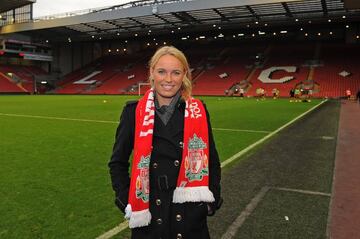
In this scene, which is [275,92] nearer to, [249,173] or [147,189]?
[249,173]

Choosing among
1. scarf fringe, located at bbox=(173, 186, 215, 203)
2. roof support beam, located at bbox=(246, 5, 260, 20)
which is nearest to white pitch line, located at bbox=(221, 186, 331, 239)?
scarf fringe, located at bbox=(173, 186, 215, 203)

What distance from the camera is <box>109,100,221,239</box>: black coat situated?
2084 millimetres

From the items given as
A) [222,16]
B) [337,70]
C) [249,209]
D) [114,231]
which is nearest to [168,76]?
[114,231]

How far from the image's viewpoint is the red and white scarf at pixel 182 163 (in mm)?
2045

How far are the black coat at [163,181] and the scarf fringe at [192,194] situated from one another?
0.04 metres

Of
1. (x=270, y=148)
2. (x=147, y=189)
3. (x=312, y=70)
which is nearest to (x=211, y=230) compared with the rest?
(x=147, y=189)

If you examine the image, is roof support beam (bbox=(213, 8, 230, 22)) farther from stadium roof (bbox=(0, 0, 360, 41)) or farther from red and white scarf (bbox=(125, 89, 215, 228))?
red and white scarf (bbox=(125, 89, 215, 228))

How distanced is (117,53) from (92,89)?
46.9 ft

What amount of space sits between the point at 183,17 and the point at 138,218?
40.2 meters

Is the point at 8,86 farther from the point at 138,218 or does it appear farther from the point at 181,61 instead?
the point at 138,218

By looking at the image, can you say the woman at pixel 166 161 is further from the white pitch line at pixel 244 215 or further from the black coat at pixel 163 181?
the white pitch line at pixel 244 215

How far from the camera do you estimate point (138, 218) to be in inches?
79.7

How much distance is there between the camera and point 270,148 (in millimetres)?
8508

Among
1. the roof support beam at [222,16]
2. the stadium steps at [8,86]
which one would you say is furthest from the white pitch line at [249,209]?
the stadium steps at [8,86]
